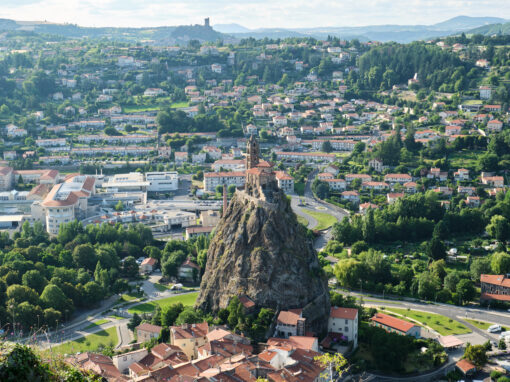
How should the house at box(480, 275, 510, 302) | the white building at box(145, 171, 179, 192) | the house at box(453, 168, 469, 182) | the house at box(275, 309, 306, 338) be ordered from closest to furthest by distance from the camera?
the house at box(275, 309, 306, 338) → the house at box(480, 275, 510, 302) → the house at box(453, 168, 469, 182) → the white building at box(145, 171, 179, 192)

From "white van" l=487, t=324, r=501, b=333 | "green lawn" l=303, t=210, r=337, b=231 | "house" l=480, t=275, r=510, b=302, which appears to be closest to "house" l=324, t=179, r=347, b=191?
"green lawn" l=303, t=210, r=337, b=231

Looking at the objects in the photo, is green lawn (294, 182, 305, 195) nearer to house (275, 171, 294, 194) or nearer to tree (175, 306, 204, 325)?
house (275, 171, 294, 194)

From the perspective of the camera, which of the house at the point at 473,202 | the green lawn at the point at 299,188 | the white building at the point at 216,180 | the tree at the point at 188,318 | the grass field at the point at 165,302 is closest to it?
the tree at the point at 188,318

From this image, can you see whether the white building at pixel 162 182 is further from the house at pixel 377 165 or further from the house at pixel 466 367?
the house at pixel 466 367

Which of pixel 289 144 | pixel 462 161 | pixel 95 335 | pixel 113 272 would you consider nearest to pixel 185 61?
pixel 289 144

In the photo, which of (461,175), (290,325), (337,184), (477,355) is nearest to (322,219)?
(337,184)

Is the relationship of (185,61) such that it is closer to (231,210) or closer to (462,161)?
(462,161)

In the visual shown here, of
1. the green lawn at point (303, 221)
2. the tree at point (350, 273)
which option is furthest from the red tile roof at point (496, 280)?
the green lawn at point (303, 221)
